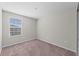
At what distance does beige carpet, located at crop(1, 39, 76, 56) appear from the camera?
227cm

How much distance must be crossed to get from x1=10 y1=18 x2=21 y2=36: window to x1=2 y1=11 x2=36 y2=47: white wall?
0.29ft

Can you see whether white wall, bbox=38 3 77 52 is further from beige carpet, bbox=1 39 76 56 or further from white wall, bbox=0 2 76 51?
beige carpet, bbox=1 39 76 56

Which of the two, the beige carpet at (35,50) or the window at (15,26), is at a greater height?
the window at (15,26)

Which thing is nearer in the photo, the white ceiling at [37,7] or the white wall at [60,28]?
the white ceiling at [37,7]

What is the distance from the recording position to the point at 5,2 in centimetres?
219

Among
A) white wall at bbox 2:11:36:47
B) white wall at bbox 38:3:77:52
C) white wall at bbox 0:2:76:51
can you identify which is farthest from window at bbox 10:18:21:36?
white wall at bbox 38:3:77:52

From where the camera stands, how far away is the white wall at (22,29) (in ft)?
Answer: 7.39

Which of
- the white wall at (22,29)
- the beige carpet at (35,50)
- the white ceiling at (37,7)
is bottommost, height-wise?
the beige carpet at (35,50)

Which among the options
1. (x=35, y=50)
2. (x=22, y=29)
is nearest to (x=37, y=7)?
(x=22, y=29)

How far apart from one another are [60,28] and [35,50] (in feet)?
3.39

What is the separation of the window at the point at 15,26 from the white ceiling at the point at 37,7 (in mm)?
269

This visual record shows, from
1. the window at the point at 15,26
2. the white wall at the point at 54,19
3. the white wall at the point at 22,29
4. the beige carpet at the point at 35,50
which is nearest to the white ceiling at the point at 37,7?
the white wall at the point at 54,19

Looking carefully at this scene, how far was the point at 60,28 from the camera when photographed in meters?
2.41

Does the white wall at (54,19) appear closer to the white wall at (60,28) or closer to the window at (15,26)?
the white wall at (60,28)
